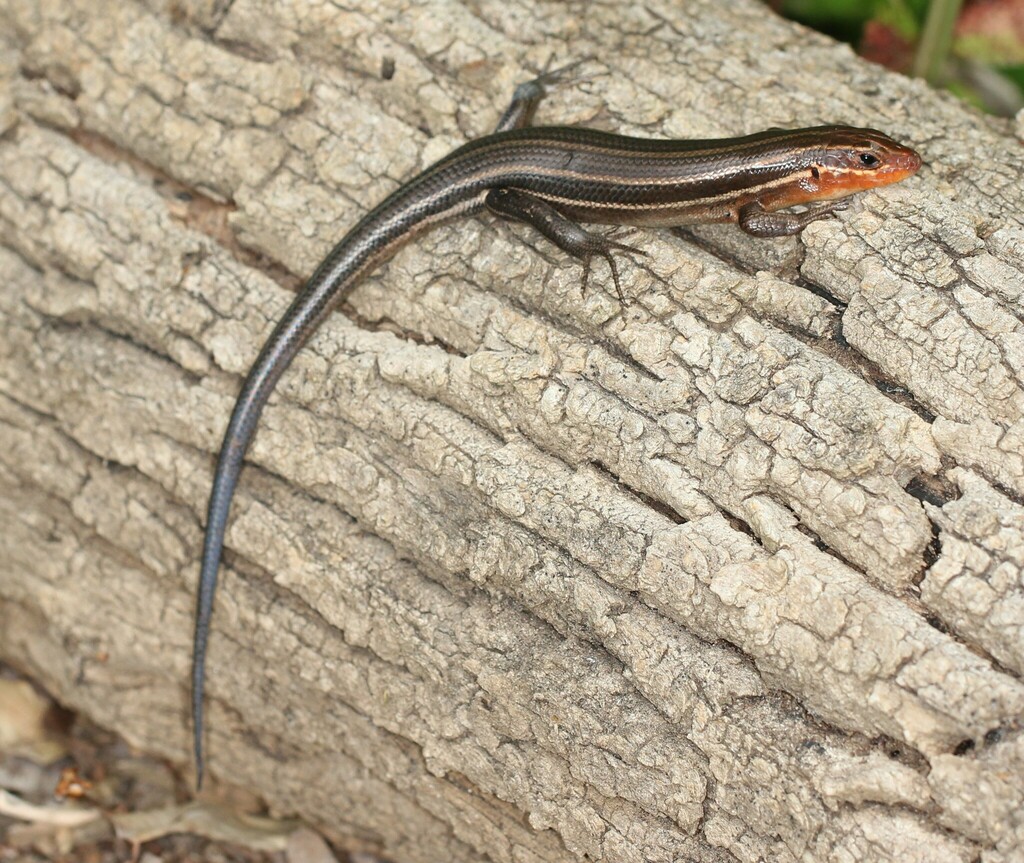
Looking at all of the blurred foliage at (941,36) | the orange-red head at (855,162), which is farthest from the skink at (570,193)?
A: the blurred foliage at (941,36)

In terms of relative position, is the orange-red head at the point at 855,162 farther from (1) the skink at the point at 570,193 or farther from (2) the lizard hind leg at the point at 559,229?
(2) the lizard hind leg at the point at 559,229

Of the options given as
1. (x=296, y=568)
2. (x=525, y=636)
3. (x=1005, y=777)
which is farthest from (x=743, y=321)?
(x=296, y=568)

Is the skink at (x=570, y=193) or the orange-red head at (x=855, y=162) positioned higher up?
the orange-red head at (x=855, y=162)

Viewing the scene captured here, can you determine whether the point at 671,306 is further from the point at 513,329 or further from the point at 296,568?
the point at 296,568

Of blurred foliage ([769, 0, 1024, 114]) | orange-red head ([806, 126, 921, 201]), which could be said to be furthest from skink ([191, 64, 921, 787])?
blurred foliage ([769, 0, 1024, 114])

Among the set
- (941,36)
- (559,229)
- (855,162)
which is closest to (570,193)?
(559,229)

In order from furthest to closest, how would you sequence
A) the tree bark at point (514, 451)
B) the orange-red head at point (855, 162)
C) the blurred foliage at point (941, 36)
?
the blurred foliage at point (941, 36) < the orange-red head at point (855, 162) < the tree bark at point (514, 451)

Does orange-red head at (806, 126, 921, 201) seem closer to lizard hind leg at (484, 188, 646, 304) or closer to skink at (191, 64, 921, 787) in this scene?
skink at (191, 64, 921, 787)

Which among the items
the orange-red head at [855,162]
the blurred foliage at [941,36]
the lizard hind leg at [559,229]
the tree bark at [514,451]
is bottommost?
the tree bark at [514,451]
